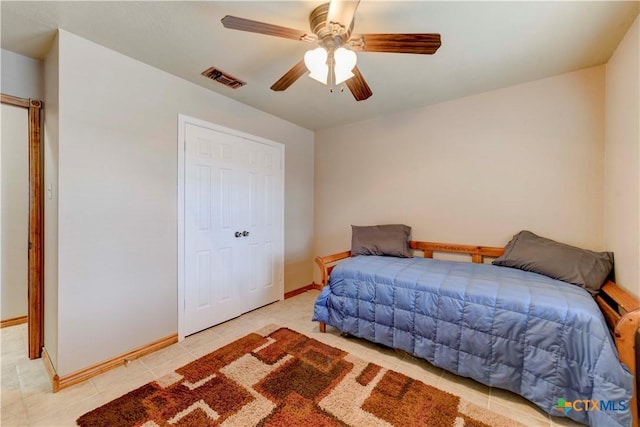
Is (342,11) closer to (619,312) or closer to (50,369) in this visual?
(619,312)

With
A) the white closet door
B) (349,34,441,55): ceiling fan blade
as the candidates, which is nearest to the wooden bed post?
(349,34,441,55): ceiling fan blade

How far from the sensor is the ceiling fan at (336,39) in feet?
4.21

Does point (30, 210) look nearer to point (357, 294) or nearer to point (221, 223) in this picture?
point (221, 223)

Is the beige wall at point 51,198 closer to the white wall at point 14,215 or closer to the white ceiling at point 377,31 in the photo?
the white ceiling at point 377,31

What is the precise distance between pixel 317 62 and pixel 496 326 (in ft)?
6.31

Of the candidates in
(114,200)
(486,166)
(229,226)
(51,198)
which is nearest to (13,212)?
(51,198)

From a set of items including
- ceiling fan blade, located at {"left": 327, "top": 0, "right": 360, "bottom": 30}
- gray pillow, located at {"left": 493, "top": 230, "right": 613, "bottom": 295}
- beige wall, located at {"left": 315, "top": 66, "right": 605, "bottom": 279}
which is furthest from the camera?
beige wall, located at {"left": 315, "top": 66, "right": 605, "bottom": 279}

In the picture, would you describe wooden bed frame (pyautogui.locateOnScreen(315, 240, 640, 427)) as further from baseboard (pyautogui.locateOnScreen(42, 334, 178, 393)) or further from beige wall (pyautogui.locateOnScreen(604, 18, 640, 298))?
baseboard (pyautogui.locateOnScreen(42, 334, 178, 393))

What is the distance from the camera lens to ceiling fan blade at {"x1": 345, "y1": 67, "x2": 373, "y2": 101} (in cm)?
168

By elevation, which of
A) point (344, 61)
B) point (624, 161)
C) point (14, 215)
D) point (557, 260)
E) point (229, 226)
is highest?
point (344, 61)

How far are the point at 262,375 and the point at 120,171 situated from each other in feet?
5.97

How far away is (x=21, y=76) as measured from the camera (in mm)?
1929

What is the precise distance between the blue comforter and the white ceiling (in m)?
1.65

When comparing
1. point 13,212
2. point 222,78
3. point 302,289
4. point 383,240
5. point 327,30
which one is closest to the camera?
point 327,30
